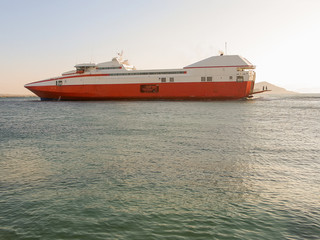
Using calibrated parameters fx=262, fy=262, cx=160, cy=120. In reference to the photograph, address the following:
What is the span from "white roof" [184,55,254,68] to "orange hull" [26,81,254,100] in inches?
127

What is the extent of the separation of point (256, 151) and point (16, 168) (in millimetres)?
8548

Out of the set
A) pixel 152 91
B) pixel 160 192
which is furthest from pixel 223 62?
pixel 160 192

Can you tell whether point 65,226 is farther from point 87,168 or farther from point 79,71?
point 79,71

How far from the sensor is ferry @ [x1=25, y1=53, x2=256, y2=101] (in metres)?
46.7

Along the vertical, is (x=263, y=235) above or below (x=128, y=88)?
below

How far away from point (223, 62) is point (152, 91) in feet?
45.7

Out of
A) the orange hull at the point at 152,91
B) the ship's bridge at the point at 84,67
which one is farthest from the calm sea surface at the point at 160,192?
the ship's bridge at the point at 84,67

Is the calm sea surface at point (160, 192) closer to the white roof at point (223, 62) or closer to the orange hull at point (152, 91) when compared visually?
the orange hull at point (152, 91)

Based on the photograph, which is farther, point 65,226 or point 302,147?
point 302,147

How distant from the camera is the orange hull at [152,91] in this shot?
154ft

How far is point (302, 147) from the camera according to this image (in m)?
11.1

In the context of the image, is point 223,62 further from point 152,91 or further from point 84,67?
point 84,67

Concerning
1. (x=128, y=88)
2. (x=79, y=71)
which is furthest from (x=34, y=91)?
(x=128, y=88)

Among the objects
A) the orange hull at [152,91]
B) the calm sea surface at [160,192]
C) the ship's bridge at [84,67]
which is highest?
the ship's bridge at [84,67]
